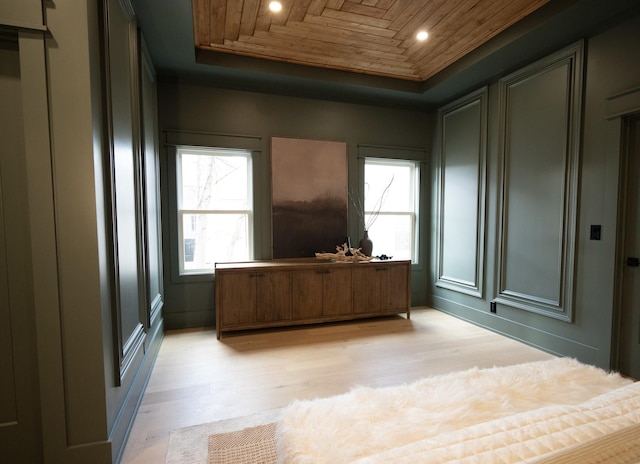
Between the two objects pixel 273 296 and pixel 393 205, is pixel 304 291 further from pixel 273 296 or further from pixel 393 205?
pixel 393 205

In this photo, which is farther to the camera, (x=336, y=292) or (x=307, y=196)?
(x=307, y=196)

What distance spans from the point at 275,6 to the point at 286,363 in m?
3.06

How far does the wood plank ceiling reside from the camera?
2551mm

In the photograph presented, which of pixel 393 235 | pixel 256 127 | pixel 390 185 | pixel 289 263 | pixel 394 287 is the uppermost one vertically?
pixel 256 127

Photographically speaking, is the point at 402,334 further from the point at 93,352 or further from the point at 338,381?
the point at 93,352

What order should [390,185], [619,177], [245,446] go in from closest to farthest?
[245,446], [619,177], [390,185]

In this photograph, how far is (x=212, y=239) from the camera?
3.71 meters

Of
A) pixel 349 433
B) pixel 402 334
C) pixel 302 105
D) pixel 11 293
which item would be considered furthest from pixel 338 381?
pixel 302 105

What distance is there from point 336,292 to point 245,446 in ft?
6.86

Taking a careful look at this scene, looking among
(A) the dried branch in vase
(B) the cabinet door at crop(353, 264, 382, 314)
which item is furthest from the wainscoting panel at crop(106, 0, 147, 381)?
(A) the dried branch in vase

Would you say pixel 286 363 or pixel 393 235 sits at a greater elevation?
pixel 393 235

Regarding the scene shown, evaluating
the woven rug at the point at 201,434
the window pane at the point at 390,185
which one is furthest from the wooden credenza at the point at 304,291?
the woven rug at the point at 201,434

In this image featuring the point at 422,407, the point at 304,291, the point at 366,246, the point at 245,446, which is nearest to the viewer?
the point at 245,446

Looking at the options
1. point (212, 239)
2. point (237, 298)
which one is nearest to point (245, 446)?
point (237, 298)
